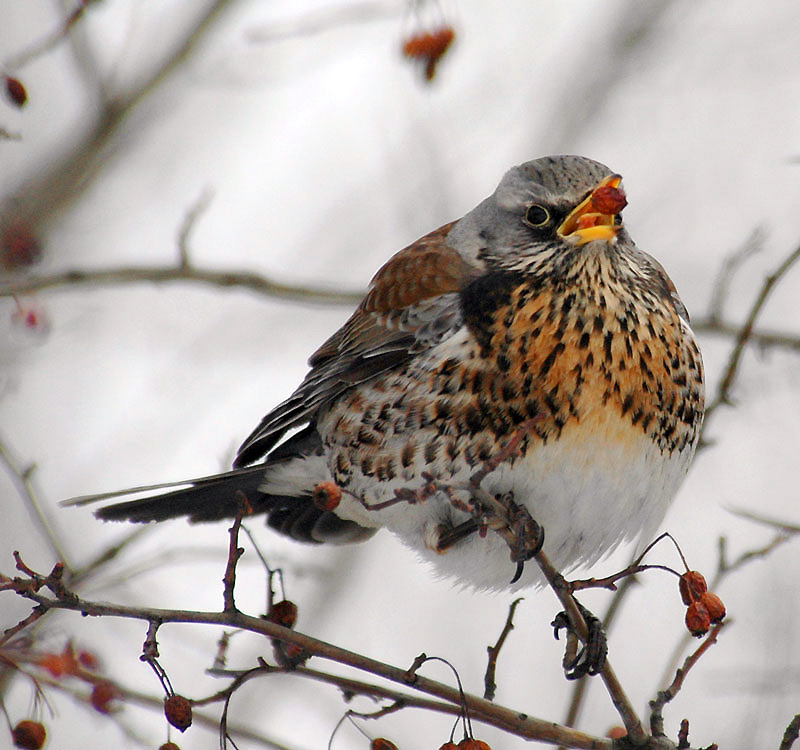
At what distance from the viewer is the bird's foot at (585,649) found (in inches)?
136

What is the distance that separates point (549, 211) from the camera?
13.1ft

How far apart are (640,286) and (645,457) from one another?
603 mm

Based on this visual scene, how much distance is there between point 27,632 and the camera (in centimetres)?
304

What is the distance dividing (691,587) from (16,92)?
99.7 inches

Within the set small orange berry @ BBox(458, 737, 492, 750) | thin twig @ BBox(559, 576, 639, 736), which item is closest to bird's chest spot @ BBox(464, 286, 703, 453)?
thin twig @ BBox(559, 576, 639, 736)

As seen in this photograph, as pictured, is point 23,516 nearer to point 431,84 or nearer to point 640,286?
point 431,84

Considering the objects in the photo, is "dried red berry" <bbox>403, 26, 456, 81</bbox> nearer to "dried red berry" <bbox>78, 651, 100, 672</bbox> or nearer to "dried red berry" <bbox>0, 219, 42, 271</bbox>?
"dried red berry" <bbox>0, 219, 42, 271</bbox>

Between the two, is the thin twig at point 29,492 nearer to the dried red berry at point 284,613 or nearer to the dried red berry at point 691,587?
the dried red berry at point 284,613

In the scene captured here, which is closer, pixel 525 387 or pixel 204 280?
pixel 525 387

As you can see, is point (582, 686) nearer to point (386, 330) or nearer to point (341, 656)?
point (341, 656)

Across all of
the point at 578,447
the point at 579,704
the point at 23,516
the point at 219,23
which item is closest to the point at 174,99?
the point at 219,23

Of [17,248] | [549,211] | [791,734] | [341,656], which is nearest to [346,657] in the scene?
[341,656]

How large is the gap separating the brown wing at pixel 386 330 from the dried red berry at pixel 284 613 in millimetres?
1206

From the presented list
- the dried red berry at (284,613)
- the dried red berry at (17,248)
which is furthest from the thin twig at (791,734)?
the dried red berry at (17,248)
